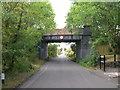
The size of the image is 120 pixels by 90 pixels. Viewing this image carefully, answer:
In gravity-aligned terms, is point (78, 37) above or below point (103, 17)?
below

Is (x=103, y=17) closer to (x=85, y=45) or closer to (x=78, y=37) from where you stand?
(x=85, y=45)

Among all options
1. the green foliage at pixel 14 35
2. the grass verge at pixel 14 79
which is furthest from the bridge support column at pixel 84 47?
the grass verge at pixel 14 79

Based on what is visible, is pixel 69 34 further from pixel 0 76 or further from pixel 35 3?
pixel 0 76

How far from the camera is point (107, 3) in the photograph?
1778cm

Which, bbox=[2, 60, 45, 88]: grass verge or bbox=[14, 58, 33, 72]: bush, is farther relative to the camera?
bbox=[14, 58, 33, 72]: bush

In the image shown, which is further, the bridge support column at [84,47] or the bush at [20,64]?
the bridge support column at [84,47]

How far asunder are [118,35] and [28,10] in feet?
39.0

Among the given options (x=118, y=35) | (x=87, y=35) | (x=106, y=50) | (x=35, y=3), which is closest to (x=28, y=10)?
(x=35, y=3)

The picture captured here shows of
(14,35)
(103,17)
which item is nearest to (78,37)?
(103,17)

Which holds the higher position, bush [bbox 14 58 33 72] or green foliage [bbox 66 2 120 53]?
green foliage [bbox 66 2 120 53]

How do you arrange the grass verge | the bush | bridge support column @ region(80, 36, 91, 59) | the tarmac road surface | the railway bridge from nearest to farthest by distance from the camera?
the grass verge
the tarmac road surface
the bush
the railway bridge
bridge support column @ region(80, 36, 91, 59)

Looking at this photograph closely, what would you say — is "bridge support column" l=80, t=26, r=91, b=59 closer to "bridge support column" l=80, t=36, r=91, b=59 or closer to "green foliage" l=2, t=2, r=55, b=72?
"bridge support column" l=80, t=36, r=91, b=59

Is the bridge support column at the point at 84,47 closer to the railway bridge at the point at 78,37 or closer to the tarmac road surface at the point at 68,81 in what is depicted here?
the railway bridge at the point at 78,37

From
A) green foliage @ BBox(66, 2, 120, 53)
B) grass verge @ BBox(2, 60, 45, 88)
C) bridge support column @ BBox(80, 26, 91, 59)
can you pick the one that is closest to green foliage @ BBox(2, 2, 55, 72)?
grass verge @ BBox(2, 60, 45, 88)
